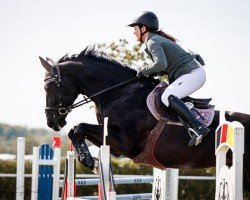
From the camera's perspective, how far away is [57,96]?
7094mm

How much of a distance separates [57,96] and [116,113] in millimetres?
796

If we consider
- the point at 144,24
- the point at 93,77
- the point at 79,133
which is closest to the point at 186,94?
the point at 144,24

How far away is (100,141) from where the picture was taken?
6.76 meters

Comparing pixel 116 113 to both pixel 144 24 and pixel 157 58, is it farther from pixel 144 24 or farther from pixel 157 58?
pixel 144 24

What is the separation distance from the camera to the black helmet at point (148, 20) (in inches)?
267

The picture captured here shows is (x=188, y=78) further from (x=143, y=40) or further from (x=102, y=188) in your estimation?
(x=102, y=188)

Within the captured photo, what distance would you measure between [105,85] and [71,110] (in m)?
0.50

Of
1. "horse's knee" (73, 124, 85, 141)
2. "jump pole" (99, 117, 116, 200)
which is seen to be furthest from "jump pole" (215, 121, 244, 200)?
"horse's knee" (73, 124, 85, 141)

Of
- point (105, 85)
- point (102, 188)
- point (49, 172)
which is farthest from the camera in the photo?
point (49, 172)

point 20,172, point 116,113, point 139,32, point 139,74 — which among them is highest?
point 139,32

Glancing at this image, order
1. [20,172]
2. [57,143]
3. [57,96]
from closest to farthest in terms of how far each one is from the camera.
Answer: [57,96] < [57,143] < [20,172]

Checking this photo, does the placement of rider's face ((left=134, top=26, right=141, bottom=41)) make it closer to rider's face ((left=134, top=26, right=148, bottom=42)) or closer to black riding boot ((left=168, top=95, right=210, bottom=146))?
rider's face ((left=134, top=26, right=148, bottom=42))

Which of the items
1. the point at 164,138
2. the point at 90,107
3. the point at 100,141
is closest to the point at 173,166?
the point at 164,138

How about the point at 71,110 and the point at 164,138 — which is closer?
the point at 164,138
